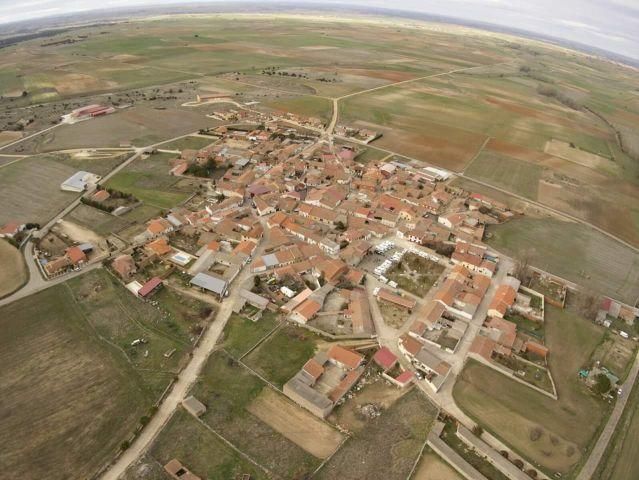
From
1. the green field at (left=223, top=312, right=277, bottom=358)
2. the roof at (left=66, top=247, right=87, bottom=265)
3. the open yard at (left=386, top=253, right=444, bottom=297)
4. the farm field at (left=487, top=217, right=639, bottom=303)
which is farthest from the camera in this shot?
the farm field at (left=487, top=217, right=639, bottom=303)

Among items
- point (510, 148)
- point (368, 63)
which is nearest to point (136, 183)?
point (510, 148)

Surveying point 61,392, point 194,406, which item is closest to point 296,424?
point 194,406

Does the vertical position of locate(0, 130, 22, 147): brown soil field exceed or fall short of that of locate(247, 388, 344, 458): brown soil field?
it exceeds it

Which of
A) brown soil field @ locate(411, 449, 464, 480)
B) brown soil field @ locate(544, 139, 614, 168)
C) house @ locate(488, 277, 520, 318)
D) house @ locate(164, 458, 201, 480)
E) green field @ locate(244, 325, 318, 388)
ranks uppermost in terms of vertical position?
brown soil field @ locate(544, 139, 614, 168)

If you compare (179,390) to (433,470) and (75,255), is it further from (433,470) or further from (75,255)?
(75,255)

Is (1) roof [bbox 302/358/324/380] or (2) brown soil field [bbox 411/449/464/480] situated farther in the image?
(1) roof [bbox 302/358/324/380]

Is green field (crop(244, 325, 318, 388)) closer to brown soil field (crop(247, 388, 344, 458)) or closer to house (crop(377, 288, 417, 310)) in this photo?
brown soil field (crop(247, 388, 344, 458))

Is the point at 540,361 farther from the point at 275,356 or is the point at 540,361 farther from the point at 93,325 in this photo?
the point at 93,325

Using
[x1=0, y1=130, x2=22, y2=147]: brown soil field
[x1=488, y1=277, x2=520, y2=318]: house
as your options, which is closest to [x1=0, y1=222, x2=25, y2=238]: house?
[x1=0, y1=130, x2=22, y2=147]: brown soil field
